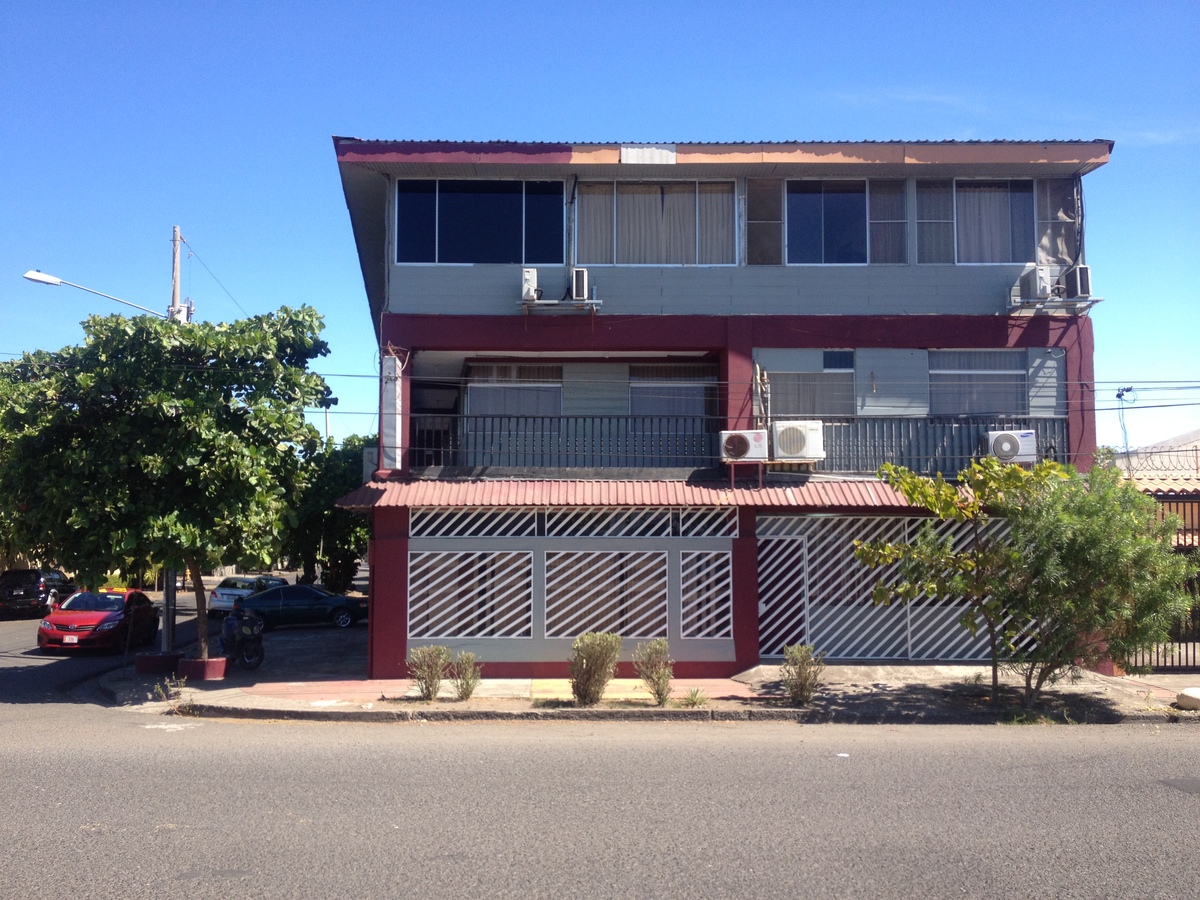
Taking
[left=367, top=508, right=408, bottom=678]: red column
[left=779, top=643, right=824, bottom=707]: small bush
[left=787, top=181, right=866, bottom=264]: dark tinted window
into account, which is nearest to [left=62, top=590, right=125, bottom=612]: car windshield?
[left=367, top=508, right=408, bottom=678]: red column

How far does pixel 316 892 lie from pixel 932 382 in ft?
44.6

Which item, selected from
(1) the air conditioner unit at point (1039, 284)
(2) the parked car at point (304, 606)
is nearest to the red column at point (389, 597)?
(1) the air conditioner unit at point (1039, 284)

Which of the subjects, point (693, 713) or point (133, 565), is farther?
point (133, 565)

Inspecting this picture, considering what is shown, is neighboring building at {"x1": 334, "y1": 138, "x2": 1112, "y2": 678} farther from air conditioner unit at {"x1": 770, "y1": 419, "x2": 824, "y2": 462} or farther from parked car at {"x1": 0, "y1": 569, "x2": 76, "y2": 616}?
parked car at {"x1": 0, "y1": 569, "x2": 76, "y2": 616}

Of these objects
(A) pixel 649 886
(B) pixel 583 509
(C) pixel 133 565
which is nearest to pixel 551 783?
(A) pixel 649 886

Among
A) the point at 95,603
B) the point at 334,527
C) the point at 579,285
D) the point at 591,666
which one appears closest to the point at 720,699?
the point at 591,666

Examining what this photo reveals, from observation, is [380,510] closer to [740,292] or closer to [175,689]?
[175,689]

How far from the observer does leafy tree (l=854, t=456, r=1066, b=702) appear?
12.4 metres

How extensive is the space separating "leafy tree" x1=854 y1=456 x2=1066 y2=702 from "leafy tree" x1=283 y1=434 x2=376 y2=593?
532 inches

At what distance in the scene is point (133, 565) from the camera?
14656 millimetres

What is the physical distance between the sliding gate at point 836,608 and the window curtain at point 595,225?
5.26 metres

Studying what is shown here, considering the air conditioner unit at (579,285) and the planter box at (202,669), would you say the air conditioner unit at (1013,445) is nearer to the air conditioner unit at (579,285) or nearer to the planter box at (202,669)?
the air conditioner unit at (579,285)

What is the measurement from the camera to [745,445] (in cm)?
1513

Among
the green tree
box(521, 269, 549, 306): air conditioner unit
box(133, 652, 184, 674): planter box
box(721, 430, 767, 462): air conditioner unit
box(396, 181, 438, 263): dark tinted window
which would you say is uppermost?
box(396, 181, 438, 263): dark tinted window
